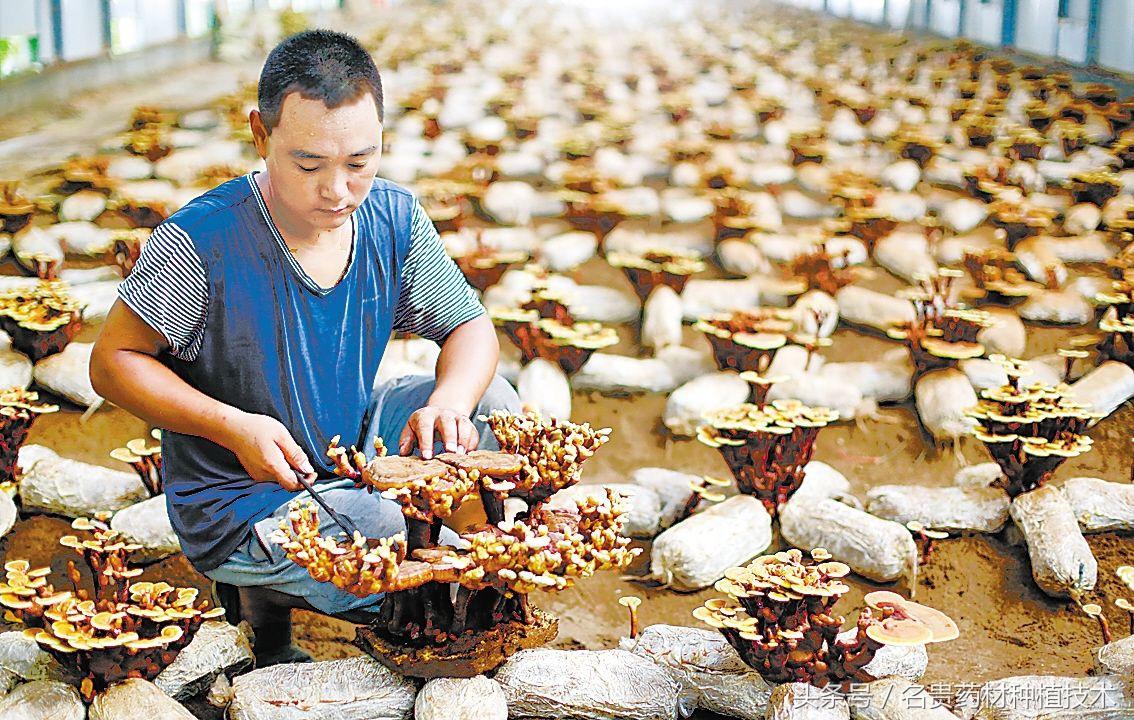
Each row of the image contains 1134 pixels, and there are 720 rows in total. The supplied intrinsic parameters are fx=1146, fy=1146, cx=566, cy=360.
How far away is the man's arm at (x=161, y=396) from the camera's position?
1.56 metres

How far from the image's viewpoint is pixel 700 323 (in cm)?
279

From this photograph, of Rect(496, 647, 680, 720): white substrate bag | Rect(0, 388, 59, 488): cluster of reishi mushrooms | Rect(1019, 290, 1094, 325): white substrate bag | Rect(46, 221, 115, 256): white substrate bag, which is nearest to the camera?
Rect(496, 647, 680, 720): white substrate bag

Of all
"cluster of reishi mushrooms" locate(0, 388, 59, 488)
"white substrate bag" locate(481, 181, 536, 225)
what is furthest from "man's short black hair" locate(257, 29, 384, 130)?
"white substrate bag" locate(481, 181, 536, 225)

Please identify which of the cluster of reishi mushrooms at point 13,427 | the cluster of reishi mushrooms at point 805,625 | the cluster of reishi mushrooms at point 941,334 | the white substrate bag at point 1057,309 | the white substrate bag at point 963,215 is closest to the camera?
the cluster of reishi mushrooms at point 805,625

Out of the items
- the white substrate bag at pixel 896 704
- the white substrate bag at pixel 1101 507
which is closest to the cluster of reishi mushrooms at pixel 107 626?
the white substrate bag at pixel 896 704

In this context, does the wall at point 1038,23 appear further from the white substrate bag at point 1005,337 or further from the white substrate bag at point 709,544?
the white substrate bag at point 709,544

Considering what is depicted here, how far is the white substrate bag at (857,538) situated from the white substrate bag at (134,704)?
1.20 metres

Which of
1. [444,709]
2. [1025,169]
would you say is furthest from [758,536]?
[1025,169]

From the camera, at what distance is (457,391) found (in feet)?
5.79

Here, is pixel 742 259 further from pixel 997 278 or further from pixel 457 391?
pixel 457 391

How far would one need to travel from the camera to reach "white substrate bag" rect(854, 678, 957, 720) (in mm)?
1650

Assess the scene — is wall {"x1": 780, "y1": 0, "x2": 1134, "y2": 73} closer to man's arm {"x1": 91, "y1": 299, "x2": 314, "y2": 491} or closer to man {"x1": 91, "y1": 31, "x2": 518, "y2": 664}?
man {"x1": 91, "y1": 31, "x2": 518, "y2": 664}

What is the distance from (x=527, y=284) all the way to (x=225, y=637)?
4.83 ft

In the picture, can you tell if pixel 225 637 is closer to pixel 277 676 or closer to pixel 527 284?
pixel 277 676
